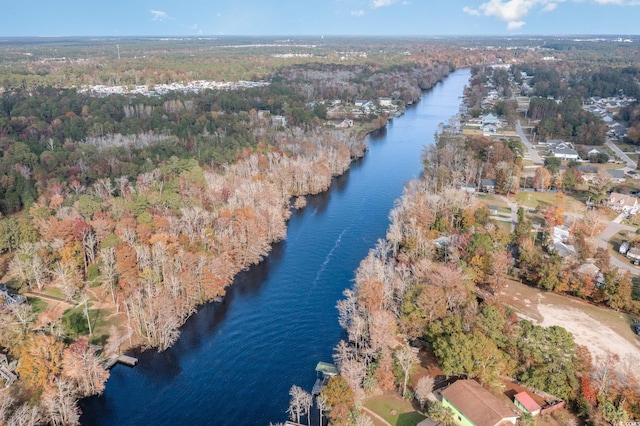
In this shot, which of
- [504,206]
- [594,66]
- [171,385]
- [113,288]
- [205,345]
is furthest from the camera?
[594,66]

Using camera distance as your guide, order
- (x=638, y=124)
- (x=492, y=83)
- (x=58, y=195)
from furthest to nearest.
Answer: (x=492, y=83)
(x=638, y=124)
(x=58, y=195)

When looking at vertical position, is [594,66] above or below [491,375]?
above

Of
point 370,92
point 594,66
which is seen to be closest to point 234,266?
point 370,92

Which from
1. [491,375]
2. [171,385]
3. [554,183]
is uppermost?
[554,183]

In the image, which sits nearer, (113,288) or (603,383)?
(603,383)

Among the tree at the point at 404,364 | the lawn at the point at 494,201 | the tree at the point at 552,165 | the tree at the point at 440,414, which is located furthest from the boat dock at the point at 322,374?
the tree at the point at 552,165

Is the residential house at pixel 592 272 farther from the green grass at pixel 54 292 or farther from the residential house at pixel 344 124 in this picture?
the residential house at pixel 344 124

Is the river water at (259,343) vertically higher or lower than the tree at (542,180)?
lower

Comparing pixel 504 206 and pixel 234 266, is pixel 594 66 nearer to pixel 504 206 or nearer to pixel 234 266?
pixel 504 206
